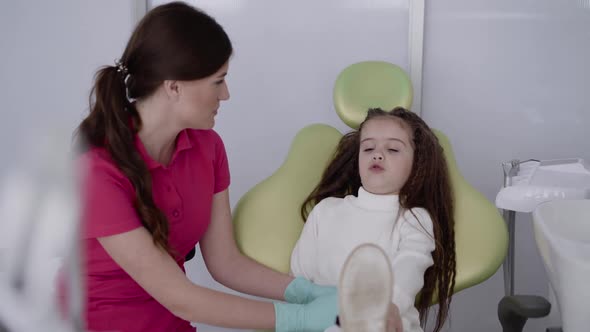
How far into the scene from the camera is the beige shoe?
25.5 inches

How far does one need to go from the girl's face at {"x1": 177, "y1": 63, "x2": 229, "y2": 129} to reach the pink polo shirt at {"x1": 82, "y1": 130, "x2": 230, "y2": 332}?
0.34 feet

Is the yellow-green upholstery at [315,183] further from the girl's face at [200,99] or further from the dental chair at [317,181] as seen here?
the girl's face at [200,99]

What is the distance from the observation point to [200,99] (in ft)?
3.91

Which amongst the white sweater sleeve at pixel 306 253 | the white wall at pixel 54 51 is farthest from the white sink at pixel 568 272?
the white wall at pixel 54 51

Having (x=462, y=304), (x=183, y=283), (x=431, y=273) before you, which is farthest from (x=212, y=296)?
(x=462, y=304)

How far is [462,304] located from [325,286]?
37.0 inches

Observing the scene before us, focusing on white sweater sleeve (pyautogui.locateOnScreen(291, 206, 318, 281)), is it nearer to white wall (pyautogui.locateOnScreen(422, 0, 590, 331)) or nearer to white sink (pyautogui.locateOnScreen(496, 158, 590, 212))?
white sink (pyautogui.locateOnScreen(496, 158, 590, 212))

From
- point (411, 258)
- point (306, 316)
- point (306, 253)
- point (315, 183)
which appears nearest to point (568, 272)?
point (411, 258)

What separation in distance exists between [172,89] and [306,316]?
49 centimetres

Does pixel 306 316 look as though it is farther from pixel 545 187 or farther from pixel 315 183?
pixel 545 187

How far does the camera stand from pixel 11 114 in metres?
2.16

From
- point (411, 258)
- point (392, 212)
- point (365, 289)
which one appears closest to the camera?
point (365, 289)

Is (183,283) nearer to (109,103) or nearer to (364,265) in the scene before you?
(109,103)

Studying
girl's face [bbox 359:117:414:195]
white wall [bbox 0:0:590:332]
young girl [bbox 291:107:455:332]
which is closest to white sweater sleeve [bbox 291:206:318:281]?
young girl [bbox 291:107:455:332]
